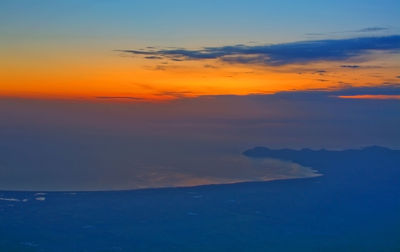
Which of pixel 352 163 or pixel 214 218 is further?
pixel 352 163

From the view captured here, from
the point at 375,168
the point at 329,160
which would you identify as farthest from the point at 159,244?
the point at 329,160

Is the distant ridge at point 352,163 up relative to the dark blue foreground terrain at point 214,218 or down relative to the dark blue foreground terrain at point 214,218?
down

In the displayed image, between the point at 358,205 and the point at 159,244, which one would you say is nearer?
the point at 159,244

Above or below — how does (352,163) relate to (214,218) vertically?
below

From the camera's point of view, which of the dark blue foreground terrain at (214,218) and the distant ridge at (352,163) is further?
the distant ridge at (352,163)

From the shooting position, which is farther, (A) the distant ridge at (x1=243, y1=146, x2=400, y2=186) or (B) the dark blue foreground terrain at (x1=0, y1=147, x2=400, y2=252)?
(A) the distant ridge at (x1=243, y1=146, x2=400, y2=186)

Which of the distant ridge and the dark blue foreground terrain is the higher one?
the dark blue foreground terrain

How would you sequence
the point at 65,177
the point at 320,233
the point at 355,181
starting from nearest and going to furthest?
1. the point at 320,233
2. the point at 355,181
3. the point at 65,177

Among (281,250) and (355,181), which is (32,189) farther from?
(355,181)
